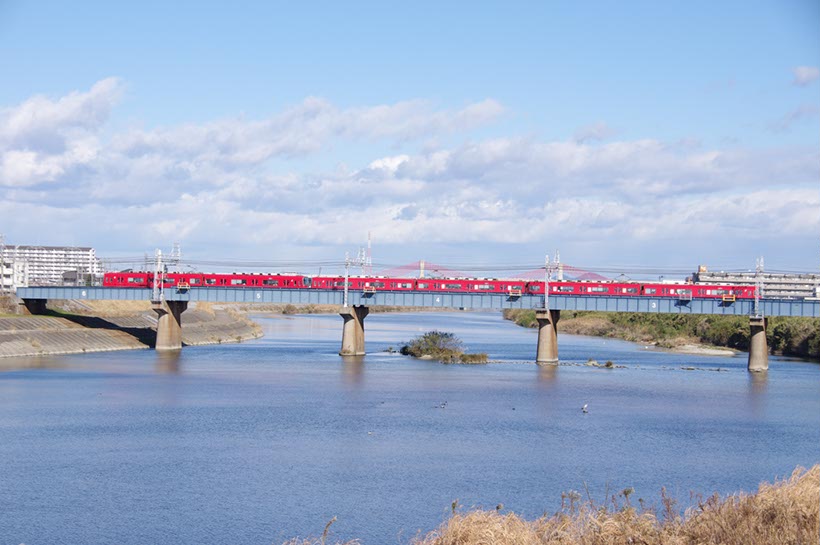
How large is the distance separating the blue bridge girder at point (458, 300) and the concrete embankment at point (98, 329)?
4.29 metres

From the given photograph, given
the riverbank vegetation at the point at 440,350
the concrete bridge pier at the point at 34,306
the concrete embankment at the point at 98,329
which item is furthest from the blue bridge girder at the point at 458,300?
the riverbank vegetation at the point at 440,350

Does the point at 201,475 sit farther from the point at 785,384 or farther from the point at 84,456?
the point at 785,384

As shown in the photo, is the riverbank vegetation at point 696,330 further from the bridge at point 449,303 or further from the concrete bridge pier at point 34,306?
the concrete bridge pier at point 34,306

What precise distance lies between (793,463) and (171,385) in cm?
4165

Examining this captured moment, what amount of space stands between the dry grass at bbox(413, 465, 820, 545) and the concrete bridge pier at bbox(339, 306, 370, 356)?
73.6 m

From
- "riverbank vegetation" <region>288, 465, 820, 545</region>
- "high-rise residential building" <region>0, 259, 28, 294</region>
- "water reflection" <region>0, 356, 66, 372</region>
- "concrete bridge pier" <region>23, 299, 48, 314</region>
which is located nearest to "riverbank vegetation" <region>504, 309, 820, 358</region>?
"concrete bridge pier" <region>23, 299, 48, 314</region>

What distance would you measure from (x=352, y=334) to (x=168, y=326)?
19.6 metres

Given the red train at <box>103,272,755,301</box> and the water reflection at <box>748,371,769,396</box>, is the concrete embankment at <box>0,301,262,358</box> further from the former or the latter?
the water reflection at <box>748,371,769,396</box>

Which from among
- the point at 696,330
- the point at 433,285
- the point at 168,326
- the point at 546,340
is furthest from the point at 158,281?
the point at 696,330

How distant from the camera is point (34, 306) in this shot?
10969 cm

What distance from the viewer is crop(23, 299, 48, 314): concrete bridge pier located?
109000mm

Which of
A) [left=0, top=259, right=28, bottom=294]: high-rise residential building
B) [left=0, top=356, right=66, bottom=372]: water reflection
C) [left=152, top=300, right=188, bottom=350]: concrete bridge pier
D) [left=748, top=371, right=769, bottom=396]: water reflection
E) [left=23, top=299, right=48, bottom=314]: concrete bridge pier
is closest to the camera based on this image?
[left=748, top=371, right=769, bottom=396]: water reflection

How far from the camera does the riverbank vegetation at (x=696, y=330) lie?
400ft

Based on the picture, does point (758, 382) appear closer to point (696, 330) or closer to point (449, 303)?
point (449, 303)
